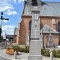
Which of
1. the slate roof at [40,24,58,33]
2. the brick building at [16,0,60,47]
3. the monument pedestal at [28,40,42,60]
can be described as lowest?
the monument pedestal at [28,40,42,60]

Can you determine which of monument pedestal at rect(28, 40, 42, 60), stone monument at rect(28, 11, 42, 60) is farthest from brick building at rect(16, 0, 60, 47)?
monument pedestal at rect(28, 40, 42, 60)

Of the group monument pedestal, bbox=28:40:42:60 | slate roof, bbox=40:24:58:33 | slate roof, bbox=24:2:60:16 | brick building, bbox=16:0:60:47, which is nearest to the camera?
monument pedestal, bbox=28:40:42:60

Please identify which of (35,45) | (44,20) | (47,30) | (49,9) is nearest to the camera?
(35,45)

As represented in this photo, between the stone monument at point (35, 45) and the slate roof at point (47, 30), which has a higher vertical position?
the slate roof at point (47, 30)

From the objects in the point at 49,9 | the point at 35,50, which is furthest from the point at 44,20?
the point at 35,50

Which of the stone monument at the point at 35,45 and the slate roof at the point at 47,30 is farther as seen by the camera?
the slate roof at the point at 47,30

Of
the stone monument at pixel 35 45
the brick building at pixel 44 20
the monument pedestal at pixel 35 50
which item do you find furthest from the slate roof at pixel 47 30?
the monument pedestal at pixel 35 50

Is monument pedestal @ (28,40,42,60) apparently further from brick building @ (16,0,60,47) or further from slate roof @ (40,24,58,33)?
brick building @ (16,0,60,47)

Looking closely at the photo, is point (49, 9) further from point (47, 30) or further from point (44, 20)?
point (47, 30)

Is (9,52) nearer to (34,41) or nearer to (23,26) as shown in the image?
(34,41)

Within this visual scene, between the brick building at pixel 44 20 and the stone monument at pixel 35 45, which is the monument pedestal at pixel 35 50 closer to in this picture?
the stone monument at pixel 35 45

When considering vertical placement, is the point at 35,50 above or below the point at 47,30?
below

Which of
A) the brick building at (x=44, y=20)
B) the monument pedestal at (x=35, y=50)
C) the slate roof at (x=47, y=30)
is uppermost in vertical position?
the brick building at (x=44, y=20)

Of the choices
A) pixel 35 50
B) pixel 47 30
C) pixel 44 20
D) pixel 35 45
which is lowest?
pixel 35 50
